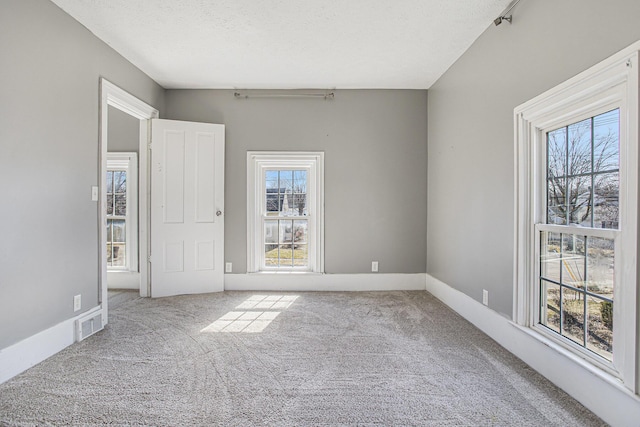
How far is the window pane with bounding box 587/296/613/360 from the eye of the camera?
1670 mm

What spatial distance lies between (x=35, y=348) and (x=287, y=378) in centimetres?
177

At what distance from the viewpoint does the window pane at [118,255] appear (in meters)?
4.36

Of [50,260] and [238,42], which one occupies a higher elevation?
[238,42]

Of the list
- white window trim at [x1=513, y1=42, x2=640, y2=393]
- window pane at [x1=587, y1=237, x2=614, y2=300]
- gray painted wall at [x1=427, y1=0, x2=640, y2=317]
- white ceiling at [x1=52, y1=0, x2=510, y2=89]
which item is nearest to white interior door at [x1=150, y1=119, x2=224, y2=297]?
white ceiling at [x1=52, y1=0, x2=510, y2=89]

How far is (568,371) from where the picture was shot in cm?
181

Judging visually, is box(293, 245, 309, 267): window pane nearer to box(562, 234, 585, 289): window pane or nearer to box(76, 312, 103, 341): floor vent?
box(76, 312, 103, 341): floor vent

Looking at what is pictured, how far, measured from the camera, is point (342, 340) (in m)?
2.57

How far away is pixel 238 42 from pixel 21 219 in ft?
7.17

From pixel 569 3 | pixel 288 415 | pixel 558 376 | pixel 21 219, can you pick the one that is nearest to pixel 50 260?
pixel 21 219

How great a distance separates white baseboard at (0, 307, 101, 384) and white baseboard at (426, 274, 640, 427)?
11.1 ft

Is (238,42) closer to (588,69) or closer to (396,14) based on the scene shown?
(396,14)

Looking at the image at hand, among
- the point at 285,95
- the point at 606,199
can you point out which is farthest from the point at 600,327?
the point at 285,95

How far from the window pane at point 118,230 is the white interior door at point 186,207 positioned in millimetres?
1015

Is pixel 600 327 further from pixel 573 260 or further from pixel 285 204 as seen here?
pixel 285 204
